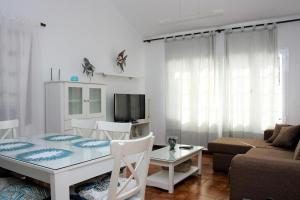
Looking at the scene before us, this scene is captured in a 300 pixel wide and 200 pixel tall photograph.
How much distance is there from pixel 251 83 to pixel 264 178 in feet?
8.57

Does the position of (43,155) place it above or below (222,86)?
below

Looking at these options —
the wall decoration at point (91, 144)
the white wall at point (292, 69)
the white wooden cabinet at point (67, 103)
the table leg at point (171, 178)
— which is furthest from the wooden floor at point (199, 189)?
the white wall at point (292, 69)

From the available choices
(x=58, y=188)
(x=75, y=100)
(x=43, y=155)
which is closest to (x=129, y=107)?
(x=75, y=100)

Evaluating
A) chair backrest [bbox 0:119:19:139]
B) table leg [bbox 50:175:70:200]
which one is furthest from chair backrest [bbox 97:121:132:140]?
table leg [bbox 50:175:70:200]

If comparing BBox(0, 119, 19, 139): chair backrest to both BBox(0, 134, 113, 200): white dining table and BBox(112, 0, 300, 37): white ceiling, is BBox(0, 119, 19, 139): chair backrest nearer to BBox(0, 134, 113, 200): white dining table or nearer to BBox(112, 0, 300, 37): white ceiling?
BBox(0, 134, 113, 200): white dining table

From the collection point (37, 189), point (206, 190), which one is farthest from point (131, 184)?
point (206, 190)

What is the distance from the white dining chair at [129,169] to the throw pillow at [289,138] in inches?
99.1

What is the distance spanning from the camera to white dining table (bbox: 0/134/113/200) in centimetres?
136

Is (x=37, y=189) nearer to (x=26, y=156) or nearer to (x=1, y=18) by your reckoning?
(x=26, y=156)

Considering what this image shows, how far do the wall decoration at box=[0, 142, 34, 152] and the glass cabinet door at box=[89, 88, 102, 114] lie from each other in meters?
1.87

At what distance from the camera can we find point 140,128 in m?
5.27

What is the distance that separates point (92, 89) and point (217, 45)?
8.29 feet

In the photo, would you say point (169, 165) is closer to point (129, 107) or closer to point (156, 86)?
point (129, 107)

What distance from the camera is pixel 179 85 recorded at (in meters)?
5.18
